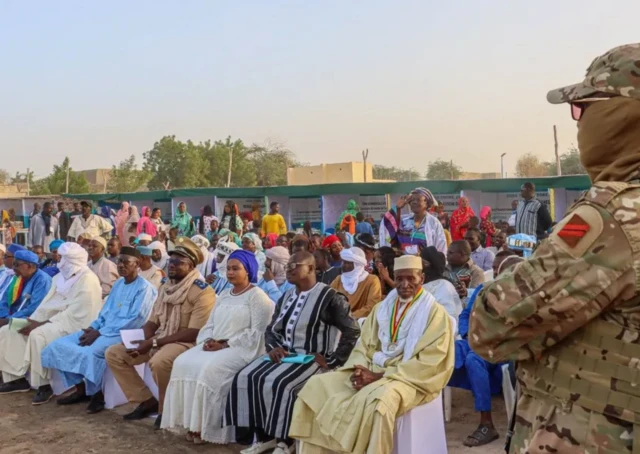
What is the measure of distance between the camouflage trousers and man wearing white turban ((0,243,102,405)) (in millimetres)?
6003

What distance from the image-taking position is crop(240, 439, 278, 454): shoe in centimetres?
473

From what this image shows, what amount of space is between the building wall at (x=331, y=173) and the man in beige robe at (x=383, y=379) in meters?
27.2

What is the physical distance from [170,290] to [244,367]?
4.09 ft

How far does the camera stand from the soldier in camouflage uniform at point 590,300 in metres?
1.42

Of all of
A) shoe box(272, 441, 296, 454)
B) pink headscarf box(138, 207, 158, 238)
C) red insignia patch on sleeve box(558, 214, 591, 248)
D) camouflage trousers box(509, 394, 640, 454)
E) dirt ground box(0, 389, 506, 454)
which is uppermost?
red insignia patch on sleeve box(558, 214, 591, 248)

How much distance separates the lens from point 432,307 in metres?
4.39

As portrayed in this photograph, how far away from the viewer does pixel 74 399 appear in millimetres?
6324

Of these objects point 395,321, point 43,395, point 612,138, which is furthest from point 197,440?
point 612,138

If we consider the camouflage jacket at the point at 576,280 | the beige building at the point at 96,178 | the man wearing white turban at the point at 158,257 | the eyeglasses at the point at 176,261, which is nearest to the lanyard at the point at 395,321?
the eyeglasses at the point at 176,261

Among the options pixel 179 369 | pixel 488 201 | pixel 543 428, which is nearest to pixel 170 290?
pixel 179 369

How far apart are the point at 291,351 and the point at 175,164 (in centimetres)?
3994

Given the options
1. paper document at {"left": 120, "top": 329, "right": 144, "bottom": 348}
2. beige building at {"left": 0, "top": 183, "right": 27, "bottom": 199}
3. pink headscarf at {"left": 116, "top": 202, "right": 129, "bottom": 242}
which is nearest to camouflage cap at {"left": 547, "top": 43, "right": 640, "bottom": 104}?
paper document at {"left": 120, "top": 329, "right": 144, "bottom": 348}

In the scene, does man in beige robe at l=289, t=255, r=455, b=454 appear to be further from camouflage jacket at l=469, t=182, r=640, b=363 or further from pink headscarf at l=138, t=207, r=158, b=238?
pink headscarf at l=138, t=207, r=158, b=238

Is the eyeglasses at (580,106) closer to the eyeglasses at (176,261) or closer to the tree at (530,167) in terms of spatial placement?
the eyeglasses at (176,261)
